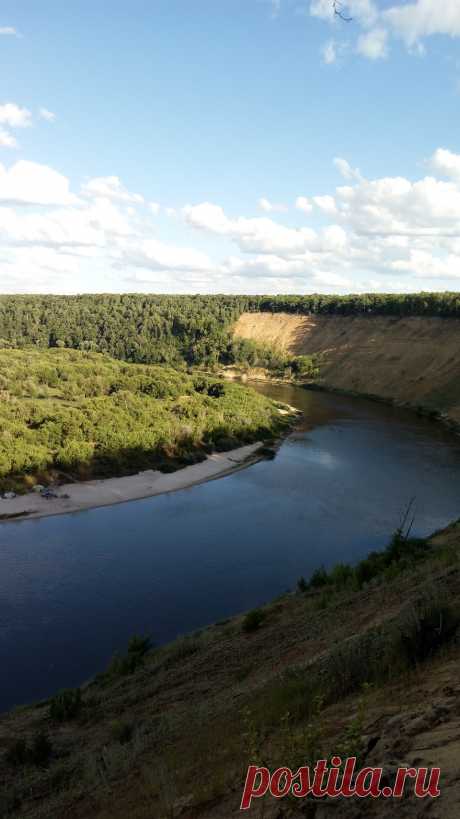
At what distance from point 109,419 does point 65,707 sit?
33782 millimetres

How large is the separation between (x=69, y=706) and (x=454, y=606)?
8.98m

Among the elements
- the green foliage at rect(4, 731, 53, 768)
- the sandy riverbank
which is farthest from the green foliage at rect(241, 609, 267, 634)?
the sandy riverbank

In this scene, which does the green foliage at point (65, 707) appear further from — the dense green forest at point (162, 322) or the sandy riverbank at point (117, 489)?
the dense green forest at point (162, 322)

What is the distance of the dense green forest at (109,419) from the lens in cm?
3762

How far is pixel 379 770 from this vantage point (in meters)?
4.34

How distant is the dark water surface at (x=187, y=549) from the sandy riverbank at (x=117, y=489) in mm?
1031

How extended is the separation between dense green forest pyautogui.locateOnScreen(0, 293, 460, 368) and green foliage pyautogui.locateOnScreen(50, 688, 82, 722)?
89.4m

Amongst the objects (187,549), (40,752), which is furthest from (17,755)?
(187,549)

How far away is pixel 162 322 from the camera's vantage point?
128 m

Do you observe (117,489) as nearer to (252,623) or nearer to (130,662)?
(130,662)

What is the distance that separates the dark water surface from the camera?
19.4 metres

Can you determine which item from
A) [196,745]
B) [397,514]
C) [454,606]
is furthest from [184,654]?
[397,514]

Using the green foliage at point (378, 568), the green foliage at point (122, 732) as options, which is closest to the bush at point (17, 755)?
the green foliage at point (122, 732)

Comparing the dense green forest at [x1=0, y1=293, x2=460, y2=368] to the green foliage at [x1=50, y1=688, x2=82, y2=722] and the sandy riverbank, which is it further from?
the green foliage at [x1=50, y1=688, x2=82, y2=722]
